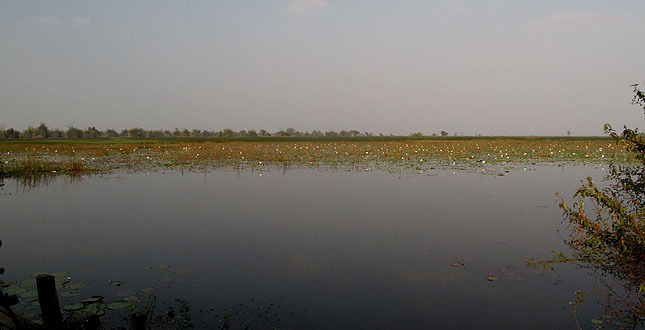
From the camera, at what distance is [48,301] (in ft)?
13.5

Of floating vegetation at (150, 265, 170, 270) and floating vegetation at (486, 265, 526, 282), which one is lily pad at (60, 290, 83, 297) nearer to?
floating vegetation at (150, 265, 170, 270)

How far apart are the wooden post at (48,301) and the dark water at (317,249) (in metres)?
1.43

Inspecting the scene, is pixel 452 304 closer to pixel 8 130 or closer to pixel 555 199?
pixel 555 199

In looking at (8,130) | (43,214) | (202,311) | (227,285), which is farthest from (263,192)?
(8,130)

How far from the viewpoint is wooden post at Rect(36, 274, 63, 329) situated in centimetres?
407

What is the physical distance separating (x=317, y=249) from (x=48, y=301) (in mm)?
4605

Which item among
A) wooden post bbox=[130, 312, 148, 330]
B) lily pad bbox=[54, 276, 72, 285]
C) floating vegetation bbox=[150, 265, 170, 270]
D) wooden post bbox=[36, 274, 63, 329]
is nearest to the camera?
wooden post bbox=[130, 312, 148, 330]

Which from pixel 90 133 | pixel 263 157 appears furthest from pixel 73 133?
pixel 263 157

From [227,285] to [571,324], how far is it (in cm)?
436

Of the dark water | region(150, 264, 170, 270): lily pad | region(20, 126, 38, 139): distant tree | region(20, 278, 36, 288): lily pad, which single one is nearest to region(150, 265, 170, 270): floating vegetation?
region(150, 264, 170, 270): lily pad

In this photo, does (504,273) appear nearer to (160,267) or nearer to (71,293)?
(160,267)

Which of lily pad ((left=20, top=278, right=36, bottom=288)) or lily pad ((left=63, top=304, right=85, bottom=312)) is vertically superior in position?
lily pad ((left=63, top=304, right=85, bottom=312))

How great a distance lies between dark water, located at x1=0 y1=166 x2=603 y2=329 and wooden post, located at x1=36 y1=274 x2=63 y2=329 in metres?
1.43

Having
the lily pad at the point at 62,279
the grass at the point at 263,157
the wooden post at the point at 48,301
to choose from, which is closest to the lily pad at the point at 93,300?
the lily pad at the point at 62,279
